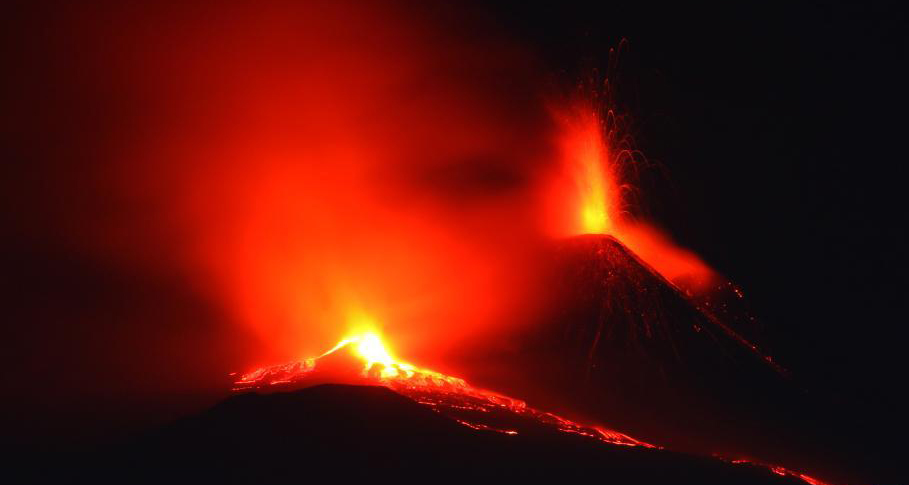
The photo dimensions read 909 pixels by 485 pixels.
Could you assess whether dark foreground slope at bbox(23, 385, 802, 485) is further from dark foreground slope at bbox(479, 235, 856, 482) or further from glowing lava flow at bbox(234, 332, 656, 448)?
dark foreground slope at bbox(479, 235, 856, 482)

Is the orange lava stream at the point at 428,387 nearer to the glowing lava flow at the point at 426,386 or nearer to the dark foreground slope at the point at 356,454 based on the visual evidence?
the glowing lava flow at the point at 426,386

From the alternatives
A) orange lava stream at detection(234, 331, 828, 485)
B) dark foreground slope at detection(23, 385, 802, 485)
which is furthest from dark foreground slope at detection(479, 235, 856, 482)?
dark foreground slope at detection(23, 385, 802, 485)

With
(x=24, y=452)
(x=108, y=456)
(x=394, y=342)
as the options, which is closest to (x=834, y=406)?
(x=394, y=342)

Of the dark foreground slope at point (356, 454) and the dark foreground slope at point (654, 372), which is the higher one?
the dark foreground slope at point (654, 372)

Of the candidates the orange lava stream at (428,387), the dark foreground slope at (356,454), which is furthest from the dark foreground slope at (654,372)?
the dark foreground slope at (356,454)

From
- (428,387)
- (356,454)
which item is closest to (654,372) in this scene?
(428,387)

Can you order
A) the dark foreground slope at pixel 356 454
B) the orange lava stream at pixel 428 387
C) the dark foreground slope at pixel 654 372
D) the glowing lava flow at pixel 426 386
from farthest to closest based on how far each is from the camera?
the dark foreground slope at pixel 654 372, the glowing lava flow at pixel 426 386, the orange lava stream at pixel 428 387, the dark foreground slope at pixel 356 454

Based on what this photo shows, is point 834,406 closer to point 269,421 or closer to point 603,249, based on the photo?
point 603,249
